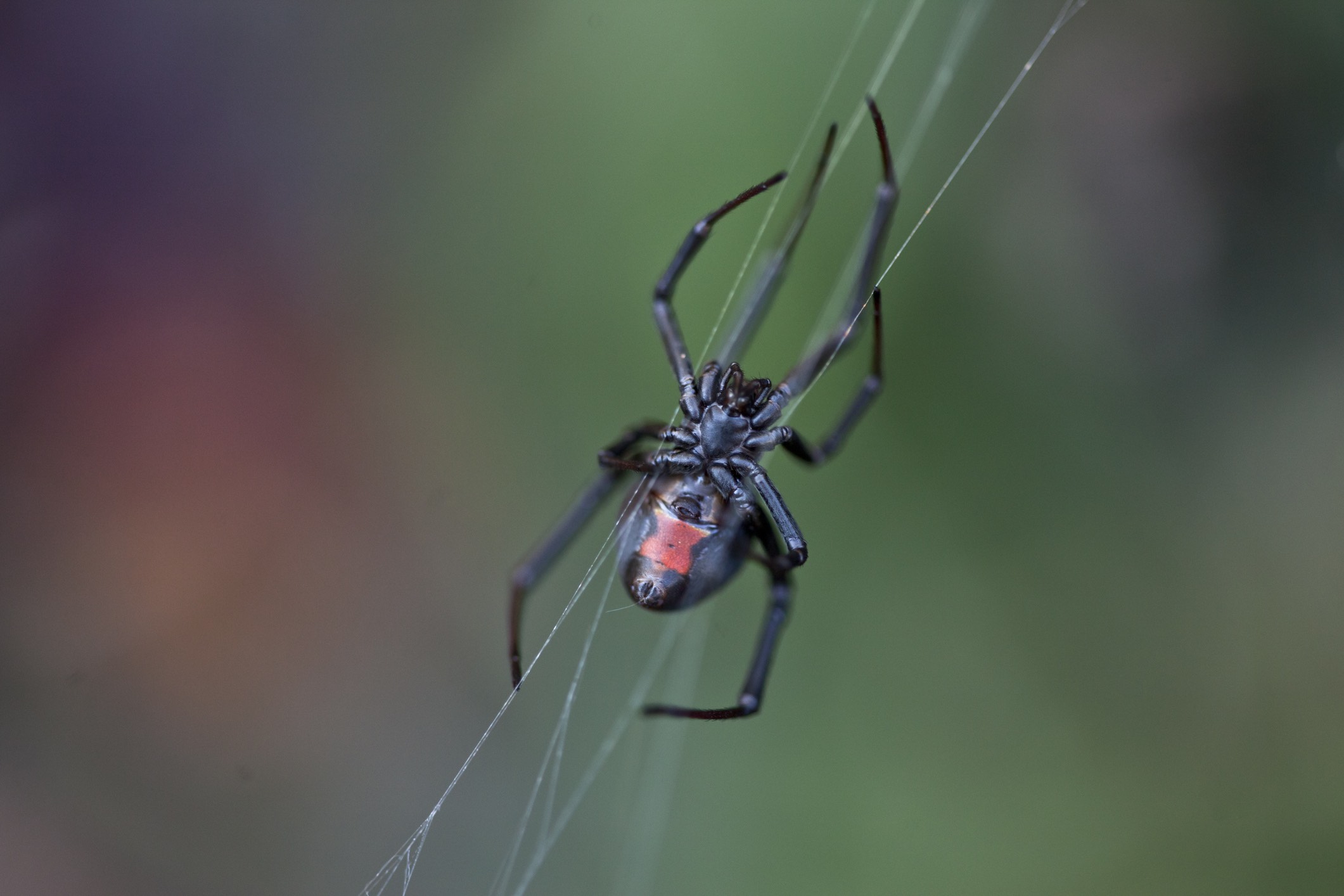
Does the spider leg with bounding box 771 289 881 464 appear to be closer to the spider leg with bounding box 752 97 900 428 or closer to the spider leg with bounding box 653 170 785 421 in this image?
the spider leg with bounding box 752 97 900 428

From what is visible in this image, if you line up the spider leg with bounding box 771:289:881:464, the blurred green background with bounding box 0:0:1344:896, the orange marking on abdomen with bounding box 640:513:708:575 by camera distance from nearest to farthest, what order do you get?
the orange marking on abdomen with bounding box 640:513:708:575
the spider leg with bounding box 771:289:881:464
the blurred green background with bounding box 0:0:1344:896

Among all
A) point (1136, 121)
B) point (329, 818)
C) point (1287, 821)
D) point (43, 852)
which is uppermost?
point (1136, 121)

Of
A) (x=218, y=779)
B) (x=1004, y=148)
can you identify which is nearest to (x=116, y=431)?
(x=218, y=779)

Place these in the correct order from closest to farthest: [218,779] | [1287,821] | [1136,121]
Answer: [1287,821]
[1136,121]
[218,779]

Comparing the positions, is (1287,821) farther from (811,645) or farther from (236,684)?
(236,684)

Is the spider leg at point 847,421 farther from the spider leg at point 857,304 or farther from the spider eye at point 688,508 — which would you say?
the spider eye at point 688,508

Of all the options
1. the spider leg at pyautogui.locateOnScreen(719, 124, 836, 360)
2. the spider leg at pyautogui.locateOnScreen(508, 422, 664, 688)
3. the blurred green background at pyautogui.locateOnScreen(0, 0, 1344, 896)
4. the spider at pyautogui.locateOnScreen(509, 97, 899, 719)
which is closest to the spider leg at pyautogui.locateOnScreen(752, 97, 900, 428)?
the spider at pyautogui.locateOnScreen(509, 97, 899, 719)

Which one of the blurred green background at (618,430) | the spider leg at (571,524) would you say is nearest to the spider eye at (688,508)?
the spider leg at (571,524)
